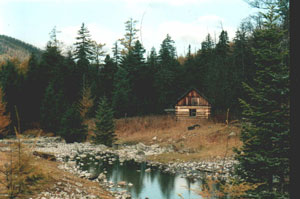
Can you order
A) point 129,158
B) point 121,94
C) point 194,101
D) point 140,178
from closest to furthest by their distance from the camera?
point 140,178, point 129,158, point 194,101, point 121,94

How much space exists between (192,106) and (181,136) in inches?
400

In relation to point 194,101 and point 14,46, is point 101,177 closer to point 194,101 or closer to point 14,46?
point 194,101

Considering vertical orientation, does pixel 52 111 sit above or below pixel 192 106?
below

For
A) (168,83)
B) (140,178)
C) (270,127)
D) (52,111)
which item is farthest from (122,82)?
(270,127)

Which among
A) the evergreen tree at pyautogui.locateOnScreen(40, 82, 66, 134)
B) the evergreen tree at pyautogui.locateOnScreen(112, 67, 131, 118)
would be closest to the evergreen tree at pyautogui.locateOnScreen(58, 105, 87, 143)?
the evergreen tree at pyautogui.locateOnScreen(40, 82, 66, 134)

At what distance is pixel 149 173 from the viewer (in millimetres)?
18031

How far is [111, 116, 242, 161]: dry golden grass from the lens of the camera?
76.2ft

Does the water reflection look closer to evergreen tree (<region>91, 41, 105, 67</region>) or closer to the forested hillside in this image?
evergreen tree (<region>91, 41, 105, 67</region>)

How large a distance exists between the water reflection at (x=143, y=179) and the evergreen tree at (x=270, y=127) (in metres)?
3.79

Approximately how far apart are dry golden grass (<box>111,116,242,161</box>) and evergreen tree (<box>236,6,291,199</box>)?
10.0 metres

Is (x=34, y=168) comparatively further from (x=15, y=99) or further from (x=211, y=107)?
(x=15, y=99)

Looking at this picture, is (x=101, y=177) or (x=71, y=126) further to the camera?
(x=71, y=126)

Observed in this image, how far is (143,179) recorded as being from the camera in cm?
1655

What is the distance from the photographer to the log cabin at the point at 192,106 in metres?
38.2
